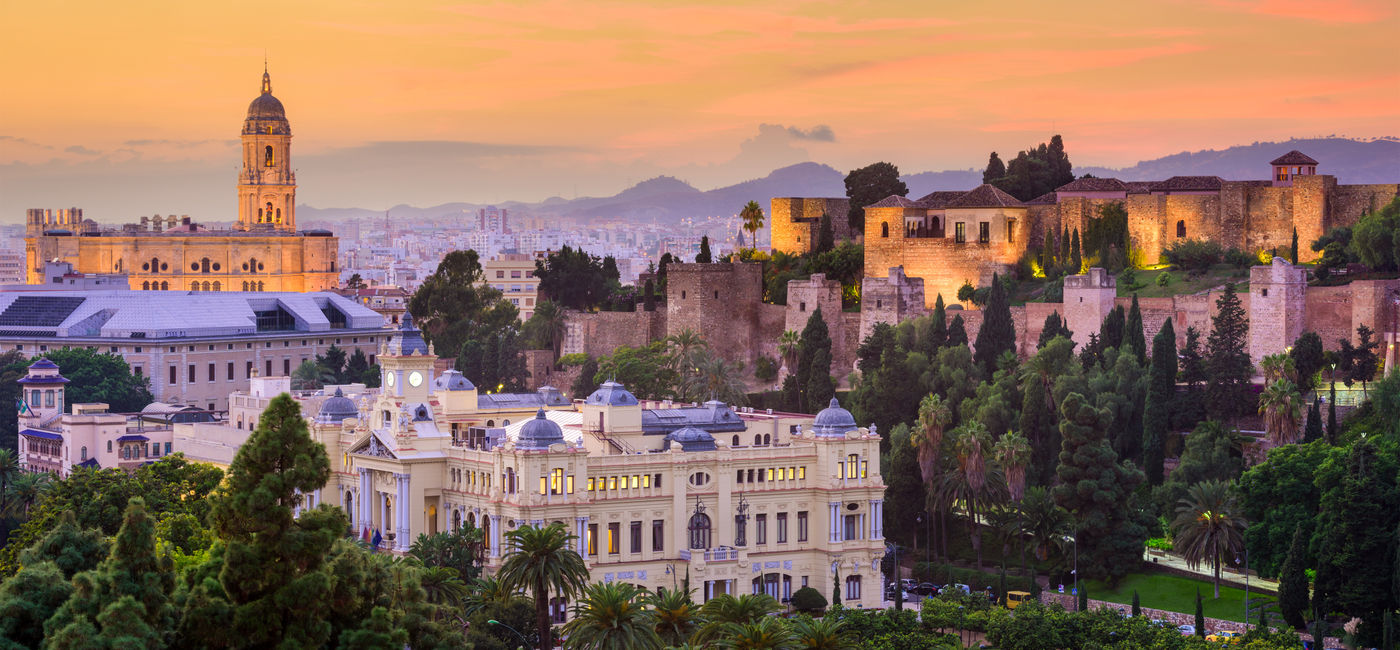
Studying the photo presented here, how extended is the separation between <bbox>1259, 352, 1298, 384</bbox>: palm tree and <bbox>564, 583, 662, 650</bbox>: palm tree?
1262 inches

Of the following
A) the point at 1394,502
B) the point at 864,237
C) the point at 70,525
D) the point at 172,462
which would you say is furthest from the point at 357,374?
the point at 70,525

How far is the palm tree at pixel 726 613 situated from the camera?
49.8 metres

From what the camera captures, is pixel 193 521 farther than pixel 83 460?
No

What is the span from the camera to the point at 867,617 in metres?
56.4

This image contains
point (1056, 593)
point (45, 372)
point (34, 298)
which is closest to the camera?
point (1056, 593)

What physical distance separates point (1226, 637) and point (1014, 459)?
1614 centimetres

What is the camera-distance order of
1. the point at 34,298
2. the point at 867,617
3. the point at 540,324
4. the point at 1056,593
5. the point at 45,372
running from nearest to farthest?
the point at 867,617
the point at 1056,593
the point at 45,372
the point at 540,324
the point at 34,298

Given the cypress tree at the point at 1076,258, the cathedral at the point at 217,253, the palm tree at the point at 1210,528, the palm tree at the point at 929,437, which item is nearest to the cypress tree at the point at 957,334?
the cypress tree at the point at 1076,258

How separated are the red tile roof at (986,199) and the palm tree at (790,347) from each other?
9.09m

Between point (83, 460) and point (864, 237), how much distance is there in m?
36.8

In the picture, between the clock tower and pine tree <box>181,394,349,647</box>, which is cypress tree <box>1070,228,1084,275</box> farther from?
pine tree <box>181,394,349,647</box>

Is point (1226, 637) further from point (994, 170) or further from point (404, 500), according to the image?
point (994, 170)

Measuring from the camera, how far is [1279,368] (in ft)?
247

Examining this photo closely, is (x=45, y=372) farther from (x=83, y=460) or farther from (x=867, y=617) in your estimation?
(x=867, y=617)
